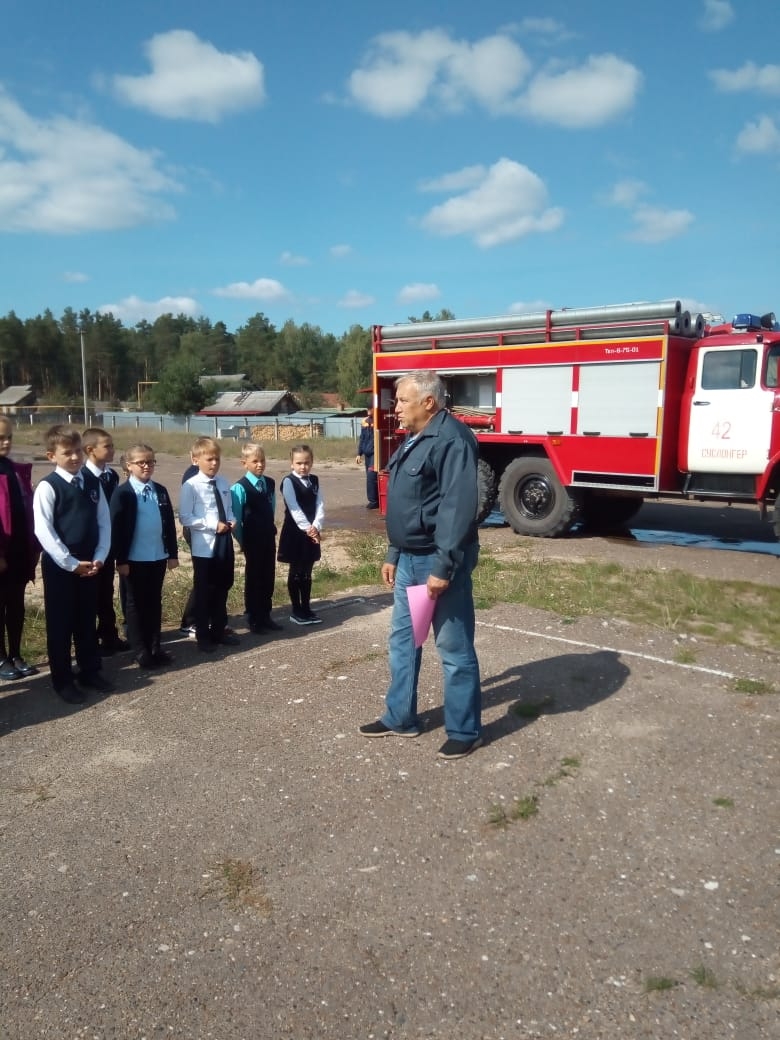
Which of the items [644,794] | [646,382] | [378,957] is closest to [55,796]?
[378,957]

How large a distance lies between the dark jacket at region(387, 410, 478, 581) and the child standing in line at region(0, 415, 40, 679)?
274 cm

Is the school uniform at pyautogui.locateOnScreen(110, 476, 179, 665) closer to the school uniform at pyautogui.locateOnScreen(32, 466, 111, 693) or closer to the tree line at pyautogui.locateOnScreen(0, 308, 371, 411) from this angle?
the school uniform at pyautogui.locateOnScreen(32, 466, 111, 693)

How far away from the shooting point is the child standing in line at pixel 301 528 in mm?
6602

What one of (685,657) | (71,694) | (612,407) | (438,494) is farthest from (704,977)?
(612,407)

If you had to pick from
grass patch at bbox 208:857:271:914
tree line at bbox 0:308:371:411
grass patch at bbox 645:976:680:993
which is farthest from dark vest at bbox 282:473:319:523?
tree line at bbox 0:308:371:411

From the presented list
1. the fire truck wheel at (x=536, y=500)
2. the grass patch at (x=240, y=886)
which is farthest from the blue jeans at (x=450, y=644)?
the fire truck wheel at (x=536, y=500)

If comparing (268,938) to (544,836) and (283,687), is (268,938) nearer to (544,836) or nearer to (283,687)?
(544,836)

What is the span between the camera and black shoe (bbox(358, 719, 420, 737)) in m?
4.53

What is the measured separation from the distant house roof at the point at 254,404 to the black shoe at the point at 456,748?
74084 millimetres

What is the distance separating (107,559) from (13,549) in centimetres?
60

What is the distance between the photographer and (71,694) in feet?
16.9

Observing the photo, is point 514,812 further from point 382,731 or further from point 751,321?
point 751,321

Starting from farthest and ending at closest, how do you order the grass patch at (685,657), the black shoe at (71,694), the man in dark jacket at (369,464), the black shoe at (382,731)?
the man in dark jacket at (369,464) → the grass patch at (685,657) → the black shoe at (71,694) → the black shoe at (382,731)

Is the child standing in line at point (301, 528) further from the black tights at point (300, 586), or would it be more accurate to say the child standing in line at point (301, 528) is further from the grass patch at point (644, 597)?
the grass patch at point (644, 597)
